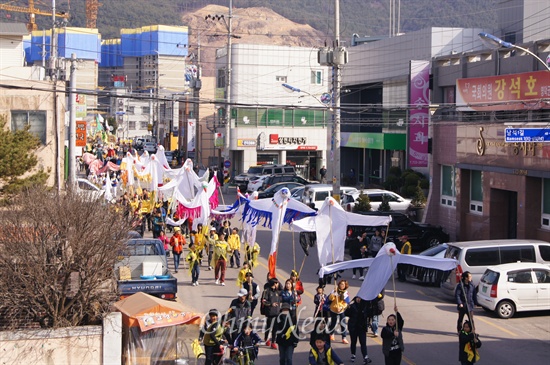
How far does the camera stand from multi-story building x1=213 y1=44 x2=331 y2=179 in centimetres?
5850

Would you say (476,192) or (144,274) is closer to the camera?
(144,274)

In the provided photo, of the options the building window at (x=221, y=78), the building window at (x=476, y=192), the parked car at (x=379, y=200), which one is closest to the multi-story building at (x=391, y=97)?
the parked car at (x=379, y=200)

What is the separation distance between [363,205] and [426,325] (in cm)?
1439

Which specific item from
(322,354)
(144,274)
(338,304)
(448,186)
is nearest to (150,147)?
(448,186)

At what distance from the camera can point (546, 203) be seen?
25234mm

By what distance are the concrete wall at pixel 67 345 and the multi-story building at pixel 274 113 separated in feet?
149

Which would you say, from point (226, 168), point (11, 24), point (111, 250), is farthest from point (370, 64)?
point (111, 250)

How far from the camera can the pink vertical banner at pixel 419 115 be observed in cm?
3900

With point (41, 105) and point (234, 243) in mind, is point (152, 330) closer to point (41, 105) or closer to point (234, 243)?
point (234, 243)

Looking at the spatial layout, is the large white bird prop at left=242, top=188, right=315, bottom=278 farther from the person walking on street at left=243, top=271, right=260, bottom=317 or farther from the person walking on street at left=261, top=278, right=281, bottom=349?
the person walking on street at left=261, top=278, right=281, bottom=349

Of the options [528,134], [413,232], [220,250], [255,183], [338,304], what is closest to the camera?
[338,304]

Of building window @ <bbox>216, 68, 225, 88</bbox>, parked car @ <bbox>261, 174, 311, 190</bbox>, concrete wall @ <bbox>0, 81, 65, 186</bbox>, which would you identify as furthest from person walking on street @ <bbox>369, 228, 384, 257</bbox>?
building window @ <bbox>216, 68, 225, 88</bbox>

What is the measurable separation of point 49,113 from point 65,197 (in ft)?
73.1

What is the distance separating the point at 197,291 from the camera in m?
21.6
